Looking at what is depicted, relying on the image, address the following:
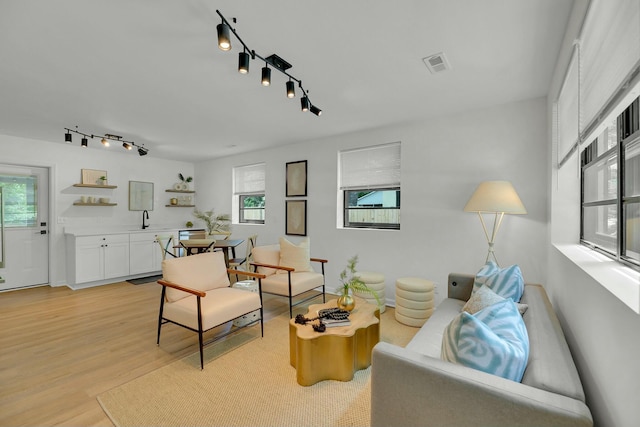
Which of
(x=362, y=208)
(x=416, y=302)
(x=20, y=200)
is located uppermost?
(x=20, y=200)

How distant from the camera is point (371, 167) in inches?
165

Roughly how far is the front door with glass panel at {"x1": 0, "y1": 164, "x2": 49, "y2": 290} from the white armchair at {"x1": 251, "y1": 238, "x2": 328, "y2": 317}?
161 inches

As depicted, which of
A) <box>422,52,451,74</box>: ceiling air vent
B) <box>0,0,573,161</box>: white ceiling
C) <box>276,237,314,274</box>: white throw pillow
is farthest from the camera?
<box>276,237,314,274</box>: white throw pillow

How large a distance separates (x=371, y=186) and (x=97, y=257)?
4.82 metres

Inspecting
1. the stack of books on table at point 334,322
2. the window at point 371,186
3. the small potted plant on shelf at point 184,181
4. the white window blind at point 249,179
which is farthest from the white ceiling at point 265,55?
the small potted plant on shelf at point 184,181

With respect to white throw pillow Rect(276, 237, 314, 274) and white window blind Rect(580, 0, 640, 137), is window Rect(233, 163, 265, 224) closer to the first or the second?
white throw pillow Rect(276, 237, 314, 274)

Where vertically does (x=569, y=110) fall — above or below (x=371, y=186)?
above

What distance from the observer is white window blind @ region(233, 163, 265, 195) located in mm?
5616

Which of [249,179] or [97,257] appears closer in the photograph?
[97,257]

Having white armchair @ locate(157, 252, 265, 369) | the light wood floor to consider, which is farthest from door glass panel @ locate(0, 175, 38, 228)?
white armchair @ locate(157, 252, 265, 369)

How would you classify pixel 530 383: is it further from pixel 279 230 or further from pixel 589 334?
pixel 279 230

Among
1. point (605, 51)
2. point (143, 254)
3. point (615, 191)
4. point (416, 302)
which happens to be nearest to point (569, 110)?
point (615, 191)

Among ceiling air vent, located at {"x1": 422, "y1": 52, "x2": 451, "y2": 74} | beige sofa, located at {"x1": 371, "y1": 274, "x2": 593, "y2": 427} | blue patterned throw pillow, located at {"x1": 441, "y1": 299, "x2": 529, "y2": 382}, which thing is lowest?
beige sofa, located at {"x1": 371, "y1": 274, "x2": 593, "y2": 427}

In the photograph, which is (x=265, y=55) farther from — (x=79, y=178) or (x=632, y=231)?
(x=79, y=178)
